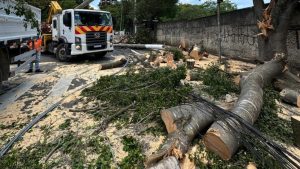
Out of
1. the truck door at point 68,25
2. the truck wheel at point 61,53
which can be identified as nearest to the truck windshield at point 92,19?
the truck door at point 68,25

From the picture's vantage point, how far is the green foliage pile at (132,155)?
168 inches

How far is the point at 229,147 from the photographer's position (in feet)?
13.2

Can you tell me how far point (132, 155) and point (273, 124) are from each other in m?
2.53

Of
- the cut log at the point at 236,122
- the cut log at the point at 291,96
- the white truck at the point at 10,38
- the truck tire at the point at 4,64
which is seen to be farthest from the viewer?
the truck tire at the point at 4,64

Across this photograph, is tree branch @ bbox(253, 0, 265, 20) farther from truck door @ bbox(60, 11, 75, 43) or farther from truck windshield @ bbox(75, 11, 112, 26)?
truck door @ bbox(60, 11, 75, 43)

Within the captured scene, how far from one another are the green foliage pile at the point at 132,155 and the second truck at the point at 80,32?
9.53m

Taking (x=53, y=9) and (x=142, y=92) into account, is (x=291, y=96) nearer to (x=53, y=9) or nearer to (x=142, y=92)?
(x=142, y=92)

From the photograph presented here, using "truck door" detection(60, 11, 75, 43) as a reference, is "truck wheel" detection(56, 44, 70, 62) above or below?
below

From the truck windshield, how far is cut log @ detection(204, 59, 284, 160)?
882cm

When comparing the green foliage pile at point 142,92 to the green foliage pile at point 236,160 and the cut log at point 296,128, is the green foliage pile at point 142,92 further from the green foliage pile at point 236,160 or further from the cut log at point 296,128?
the cut log at point 296,128

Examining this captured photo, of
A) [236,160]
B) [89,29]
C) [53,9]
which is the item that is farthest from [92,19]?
[236,160]

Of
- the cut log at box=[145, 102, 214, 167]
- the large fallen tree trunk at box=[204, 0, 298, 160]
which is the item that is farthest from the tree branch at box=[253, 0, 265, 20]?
the cut log at box=[145, 102, 214, 167]

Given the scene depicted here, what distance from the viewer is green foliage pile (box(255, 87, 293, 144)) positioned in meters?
5.02

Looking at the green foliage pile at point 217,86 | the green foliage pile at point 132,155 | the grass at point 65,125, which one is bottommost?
the green foliage pile at point 132,155
